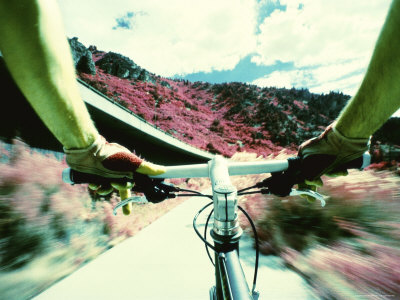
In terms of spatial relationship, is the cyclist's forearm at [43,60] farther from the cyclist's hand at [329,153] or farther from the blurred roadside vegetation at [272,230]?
the blurred roadside vegetation at [272,230]

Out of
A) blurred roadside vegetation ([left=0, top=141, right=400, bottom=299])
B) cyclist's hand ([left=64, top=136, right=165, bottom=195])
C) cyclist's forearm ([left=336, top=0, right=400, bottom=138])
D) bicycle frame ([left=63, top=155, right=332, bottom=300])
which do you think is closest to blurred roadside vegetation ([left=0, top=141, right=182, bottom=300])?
blurred roadside vegetation ([left=0, top=141, right=400, bottom=299])

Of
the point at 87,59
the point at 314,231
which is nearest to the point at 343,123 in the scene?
the point at 314,231

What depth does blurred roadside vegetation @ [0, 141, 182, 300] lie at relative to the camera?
264 centimetres

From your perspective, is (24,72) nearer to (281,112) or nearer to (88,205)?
(88,205)

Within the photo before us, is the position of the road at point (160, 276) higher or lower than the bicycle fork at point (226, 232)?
lower

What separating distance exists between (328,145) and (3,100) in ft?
19.1

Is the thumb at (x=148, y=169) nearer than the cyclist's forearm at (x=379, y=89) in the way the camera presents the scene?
No

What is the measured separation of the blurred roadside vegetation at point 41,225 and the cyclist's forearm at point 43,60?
312 cm

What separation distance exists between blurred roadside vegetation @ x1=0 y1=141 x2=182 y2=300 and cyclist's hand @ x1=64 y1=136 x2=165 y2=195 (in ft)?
9.20

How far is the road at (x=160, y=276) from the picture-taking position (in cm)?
185

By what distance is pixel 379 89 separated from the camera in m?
0.61

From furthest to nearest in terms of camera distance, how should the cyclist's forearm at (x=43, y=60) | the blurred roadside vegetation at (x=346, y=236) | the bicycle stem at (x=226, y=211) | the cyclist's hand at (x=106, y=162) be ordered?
1. the blurred roadside vegetation at (x=346, y=236)
2. the cyclist's hand at (x=106, y=162)
3. the bicycle stem at (x=226, y=211)
4. the cyclist's forearm at (x=43, y=60)

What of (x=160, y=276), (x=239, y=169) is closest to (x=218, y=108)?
(x=160, y=276)

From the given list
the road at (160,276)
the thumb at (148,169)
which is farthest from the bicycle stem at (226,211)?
the road at (160,276)
